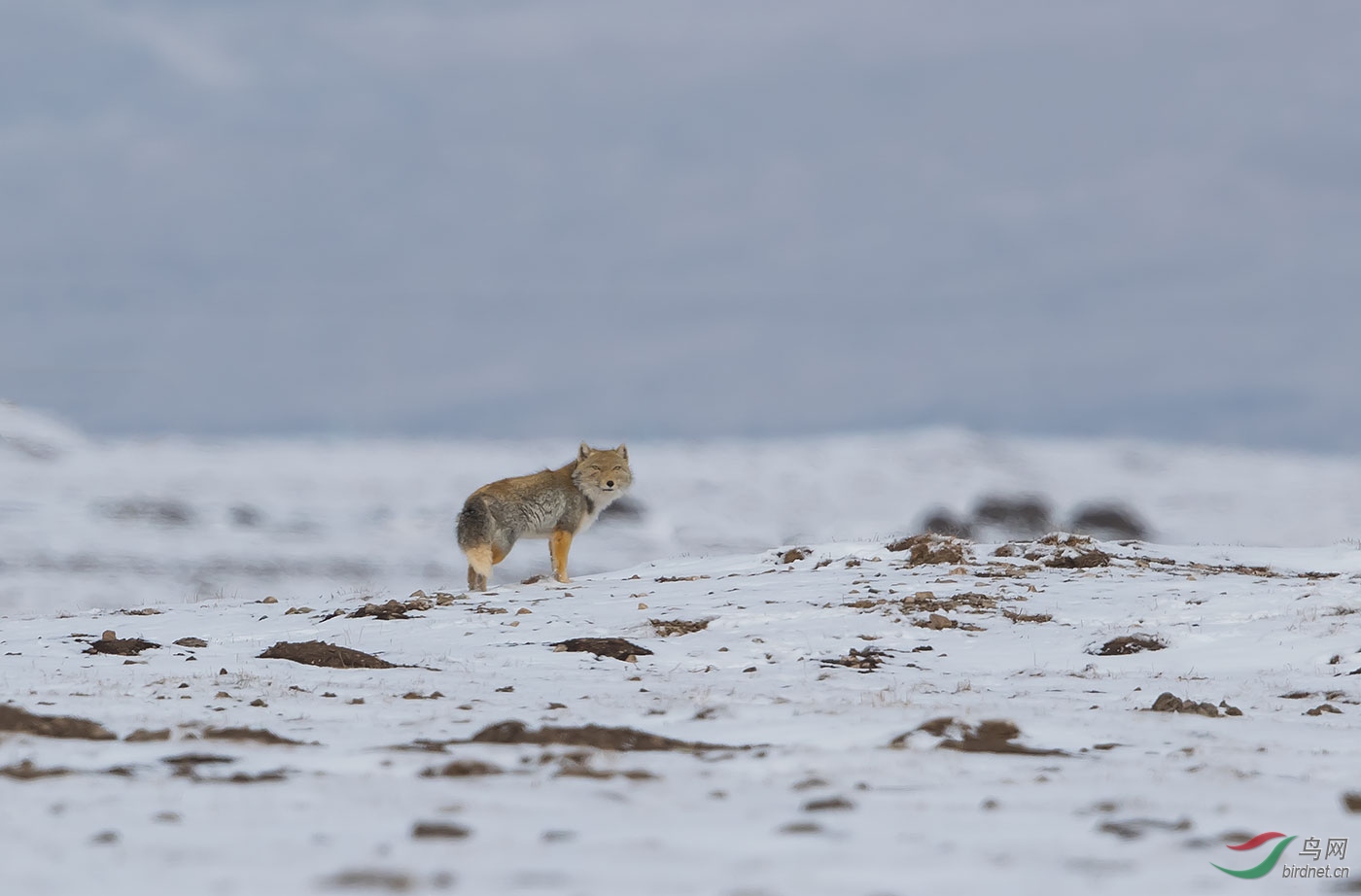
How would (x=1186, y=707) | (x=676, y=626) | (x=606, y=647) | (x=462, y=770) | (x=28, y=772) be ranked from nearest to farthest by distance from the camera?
1. (x=28, y=772)
2. (x=462, y=770)
3. (x=1186, y=707)
4. (x=606, y=647)
5. (x=676, y=626)

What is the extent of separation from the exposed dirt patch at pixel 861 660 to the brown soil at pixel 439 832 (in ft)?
26.2

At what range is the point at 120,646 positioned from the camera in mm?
13305

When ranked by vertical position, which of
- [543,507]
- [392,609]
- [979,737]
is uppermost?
[543,507]

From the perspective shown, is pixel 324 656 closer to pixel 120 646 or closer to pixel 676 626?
pixel 120 646

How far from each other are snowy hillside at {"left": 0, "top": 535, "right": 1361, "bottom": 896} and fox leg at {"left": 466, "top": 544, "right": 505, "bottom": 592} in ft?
7.09

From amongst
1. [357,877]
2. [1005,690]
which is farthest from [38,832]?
[1005,690]

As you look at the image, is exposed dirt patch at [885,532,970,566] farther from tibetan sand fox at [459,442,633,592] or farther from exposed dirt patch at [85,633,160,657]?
exposed dirt patch at [85,633,160,657]

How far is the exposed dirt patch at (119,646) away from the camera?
43.1ft

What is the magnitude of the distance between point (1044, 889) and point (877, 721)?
3865 mm

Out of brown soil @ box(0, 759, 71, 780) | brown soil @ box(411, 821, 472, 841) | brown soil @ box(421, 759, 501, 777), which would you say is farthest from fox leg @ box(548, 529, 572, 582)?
brown soil @ box(411, 821, 472, 841)

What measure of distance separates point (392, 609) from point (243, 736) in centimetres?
924

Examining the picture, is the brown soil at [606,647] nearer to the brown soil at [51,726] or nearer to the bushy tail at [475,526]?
the bushy tail at [475,526]

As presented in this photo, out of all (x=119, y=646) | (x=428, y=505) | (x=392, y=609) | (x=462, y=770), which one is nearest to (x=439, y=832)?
(x=462, y=770)

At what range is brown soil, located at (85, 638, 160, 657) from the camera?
13.1 m
